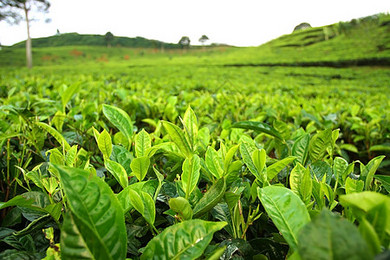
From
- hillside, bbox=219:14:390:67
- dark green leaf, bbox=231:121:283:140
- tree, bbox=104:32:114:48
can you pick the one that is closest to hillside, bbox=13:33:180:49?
tree, bbox=104:32:114:48

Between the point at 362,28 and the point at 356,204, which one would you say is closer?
the point at 356,204

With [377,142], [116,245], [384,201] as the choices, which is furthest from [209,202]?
[377,142]

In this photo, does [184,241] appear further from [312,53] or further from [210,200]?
[312,53]

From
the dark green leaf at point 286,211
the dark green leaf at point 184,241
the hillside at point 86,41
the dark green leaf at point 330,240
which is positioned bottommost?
the dark green leaf at point 184,241

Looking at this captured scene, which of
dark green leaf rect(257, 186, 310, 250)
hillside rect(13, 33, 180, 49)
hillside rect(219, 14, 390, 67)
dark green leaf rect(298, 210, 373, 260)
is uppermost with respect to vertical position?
hillside rect(13, 33, 180, 49)

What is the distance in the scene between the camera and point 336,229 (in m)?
0.31

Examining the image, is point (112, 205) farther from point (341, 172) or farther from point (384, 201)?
point (341, 172)

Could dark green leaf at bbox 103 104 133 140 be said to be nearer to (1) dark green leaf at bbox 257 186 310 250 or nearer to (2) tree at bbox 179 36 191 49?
(1) dark green leaf at bbox 257 186 310 250

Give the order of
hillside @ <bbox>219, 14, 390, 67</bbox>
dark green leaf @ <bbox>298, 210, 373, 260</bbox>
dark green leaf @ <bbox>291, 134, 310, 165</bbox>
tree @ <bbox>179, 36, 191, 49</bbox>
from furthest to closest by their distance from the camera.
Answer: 1. tree @ <bbox>179, 36, 191, 49</bbox>
2. hillside @ <bbox>219, 14, 390, 67</bbox>
3. dark green leaf @ <bbox>291, 134, 310, 165</bbox>
4. dark green leaf @ <bbox>298, 210, 373, 260</bbox>

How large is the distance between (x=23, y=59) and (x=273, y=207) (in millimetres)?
42819

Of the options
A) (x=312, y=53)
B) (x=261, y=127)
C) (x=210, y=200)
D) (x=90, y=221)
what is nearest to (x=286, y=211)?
(x=210, y=200)

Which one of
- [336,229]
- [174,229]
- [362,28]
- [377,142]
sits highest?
[362,28]

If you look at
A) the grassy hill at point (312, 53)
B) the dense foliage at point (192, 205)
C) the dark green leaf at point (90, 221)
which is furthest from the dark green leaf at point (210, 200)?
the grassy hill at point (312, 53)

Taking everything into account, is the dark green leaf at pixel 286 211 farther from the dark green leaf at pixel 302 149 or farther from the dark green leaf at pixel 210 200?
the dark green leaf at pixel 302 149
